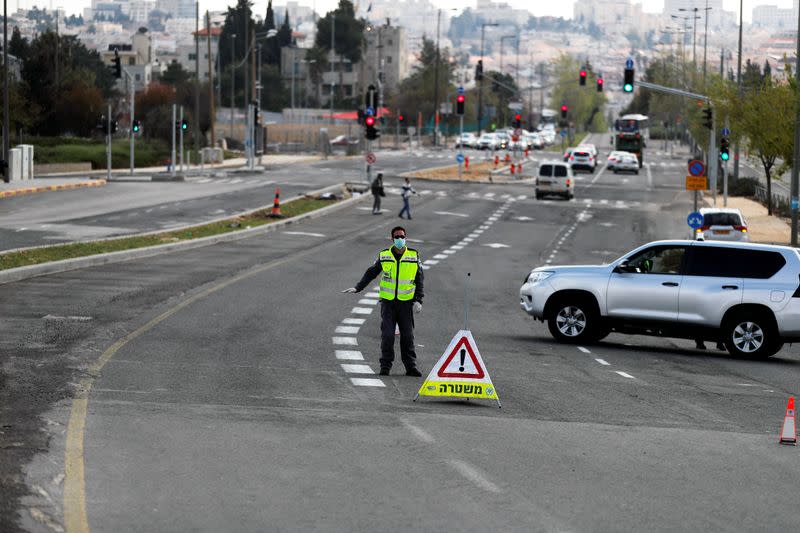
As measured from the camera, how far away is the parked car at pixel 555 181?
68.9 meters

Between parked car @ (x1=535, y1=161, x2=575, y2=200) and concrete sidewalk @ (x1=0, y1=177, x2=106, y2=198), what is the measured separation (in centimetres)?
2144

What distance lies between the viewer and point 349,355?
19062 millimetres

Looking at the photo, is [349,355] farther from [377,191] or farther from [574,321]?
[377,191]

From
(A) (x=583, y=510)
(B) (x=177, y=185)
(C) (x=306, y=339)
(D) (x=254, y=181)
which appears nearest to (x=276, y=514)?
(A) (x=583, y=510)

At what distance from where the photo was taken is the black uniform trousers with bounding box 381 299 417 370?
55.9ft

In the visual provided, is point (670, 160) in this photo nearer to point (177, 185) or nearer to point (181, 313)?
point (177, 185)

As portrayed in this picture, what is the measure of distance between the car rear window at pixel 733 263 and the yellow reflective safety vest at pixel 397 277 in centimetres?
649

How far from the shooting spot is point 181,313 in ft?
76.1

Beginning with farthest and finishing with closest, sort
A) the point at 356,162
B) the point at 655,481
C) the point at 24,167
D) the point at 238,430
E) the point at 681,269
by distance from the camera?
1. the point at 356,162
2. the point at 24,167
3. the point at 681,269
4. the point at 238,430
5. the point at 655,481

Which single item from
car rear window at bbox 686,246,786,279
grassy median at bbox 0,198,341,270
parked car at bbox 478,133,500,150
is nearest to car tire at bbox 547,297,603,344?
car rear window at bbox 686,246,786,279

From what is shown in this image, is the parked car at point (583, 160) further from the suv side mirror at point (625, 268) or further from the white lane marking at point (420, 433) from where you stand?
the white lane marking at point (420, 433)

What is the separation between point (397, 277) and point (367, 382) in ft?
4.54

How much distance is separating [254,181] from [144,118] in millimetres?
49382

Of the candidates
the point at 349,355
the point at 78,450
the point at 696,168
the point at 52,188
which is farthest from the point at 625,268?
the point at 52,188
